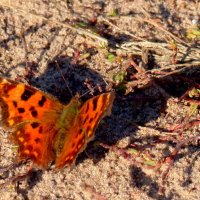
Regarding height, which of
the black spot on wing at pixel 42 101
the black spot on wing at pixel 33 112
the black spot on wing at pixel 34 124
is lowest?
the black spot on wing at pixel 34 124

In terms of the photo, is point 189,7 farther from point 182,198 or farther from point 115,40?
point 182,198

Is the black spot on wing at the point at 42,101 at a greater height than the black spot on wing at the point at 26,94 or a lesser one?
lesser

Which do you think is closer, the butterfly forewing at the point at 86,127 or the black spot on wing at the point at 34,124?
the butterfly forewing at the point at 86,127

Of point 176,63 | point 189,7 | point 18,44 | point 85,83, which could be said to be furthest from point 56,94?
point 189,7

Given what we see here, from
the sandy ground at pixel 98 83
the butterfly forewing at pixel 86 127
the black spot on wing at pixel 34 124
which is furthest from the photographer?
the sandy ground at pixel 98 83

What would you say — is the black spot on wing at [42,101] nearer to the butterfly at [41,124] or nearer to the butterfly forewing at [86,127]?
the butterfly at [41,124]

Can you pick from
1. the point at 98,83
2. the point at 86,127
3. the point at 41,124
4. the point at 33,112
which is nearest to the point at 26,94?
the point at 33,112

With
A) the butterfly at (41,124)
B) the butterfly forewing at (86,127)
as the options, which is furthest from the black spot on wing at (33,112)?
the butterfly forewing at (86,127)

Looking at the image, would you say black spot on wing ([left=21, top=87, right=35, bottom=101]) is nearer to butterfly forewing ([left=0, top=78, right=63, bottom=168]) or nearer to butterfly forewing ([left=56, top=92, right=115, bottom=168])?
butterfly forewing ([left=0, top=78, right=63, bottom=168])
